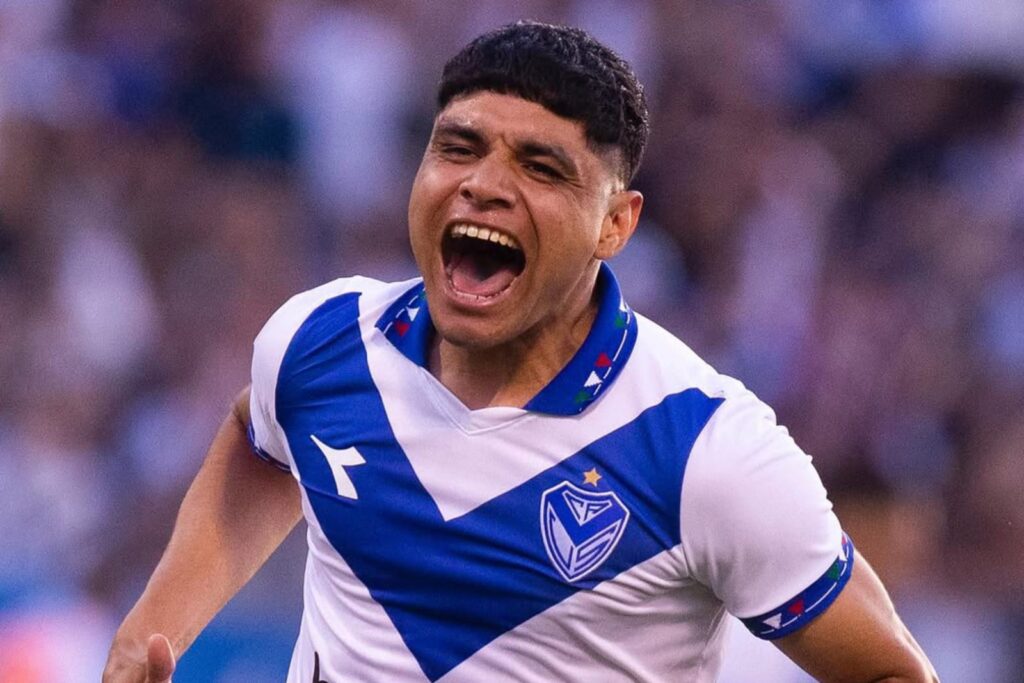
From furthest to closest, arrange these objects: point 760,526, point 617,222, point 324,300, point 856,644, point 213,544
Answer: point 213,544 < point 324,300 < point 617,222 < point 856,644 < point 760,526

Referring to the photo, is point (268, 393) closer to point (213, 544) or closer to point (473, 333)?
point (213, 544)

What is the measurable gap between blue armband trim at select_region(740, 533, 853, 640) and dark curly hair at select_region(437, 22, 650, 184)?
80cm

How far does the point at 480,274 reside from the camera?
3.41 m

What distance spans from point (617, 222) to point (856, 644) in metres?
0.85

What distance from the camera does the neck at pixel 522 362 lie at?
3.38m

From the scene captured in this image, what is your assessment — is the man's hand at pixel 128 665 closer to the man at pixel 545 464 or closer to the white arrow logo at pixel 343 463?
the man at pixel 545 464

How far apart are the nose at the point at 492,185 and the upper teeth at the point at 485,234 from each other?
0.04 meters

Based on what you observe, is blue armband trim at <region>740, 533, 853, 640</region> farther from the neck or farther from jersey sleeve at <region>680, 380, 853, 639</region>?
the neck

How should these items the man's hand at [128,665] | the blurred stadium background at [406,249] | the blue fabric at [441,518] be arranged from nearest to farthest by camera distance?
the blue fabric at [441,518] < the man's hand at [128,665] < the blurred stadium background at [406,249]

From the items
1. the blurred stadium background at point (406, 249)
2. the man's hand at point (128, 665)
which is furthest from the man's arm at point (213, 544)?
the blurred stadium background at point (406, 249)

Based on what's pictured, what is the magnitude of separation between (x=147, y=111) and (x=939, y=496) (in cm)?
351

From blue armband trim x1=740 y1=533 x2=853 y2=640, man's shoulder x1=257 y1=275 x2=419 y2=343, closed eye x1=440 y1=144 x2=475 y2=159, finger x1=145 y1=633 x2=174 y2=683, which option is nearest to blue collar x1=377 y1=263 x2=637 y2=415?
man's shoulder x1=257 y1=275 x2=419 y2=343

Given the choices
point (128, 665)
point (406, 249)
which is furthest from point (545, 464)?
point (406, 249)

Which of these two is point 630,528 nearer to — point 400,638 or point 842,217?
point 400,638
